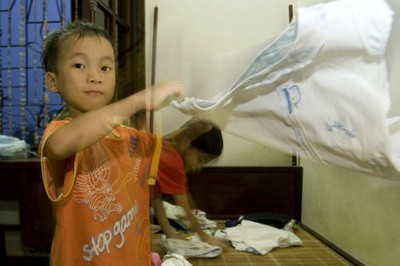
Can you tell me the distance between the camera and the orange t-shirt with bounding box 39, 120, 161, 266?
1.37ft

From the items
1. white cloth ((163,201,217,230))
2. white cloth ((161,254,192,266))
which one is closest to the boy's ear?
white cloth ((163,201,217,230))

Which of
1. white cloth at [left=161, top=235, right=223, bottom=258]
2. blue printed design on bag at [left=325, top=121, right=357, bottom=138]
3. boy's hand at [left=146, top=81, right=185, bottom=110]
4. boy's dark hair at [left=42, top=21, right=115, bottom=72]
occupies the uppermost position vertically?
boy's dark hair at [left=42, top=21, right=115, bottom=72]

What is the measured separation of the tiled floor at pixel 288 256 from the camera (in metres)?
0.57

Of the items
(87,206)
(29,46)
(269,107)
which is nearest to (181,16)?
(269,107)

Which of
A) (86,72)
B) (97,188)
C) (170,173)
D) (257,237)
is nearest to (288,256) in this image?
(257,237)

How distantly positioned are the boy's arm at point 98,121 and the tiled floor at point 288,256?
25 centimetres

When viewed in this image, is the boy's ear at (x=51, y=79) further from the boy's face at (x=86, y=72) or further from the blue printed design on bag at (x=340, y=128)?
the blue printed design on bag at (x=340, y=128)

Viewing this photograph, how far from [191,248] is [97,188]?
0.24 metres

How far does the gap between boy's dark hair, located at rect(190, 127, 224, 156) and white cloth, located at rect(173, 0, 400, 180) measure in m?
0.06

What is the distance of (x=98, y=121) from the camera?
1.08 feet

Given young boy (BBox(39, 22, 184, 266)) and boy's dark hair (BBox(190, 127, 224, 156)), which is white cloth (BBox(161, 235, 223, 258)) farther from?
boy's dark hair (BBox(190, 127, 224, 156))

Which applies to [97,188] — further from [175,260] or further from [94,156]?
[175,260]

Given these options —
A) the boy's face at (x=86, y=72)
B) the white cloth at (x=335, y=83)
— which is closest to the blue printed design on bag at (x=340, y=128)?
the white cloth at (x=335, y=83)

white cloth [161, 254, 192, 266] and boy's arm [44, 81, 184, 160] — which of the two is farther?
white cloth [161, 254, 192, 266]
